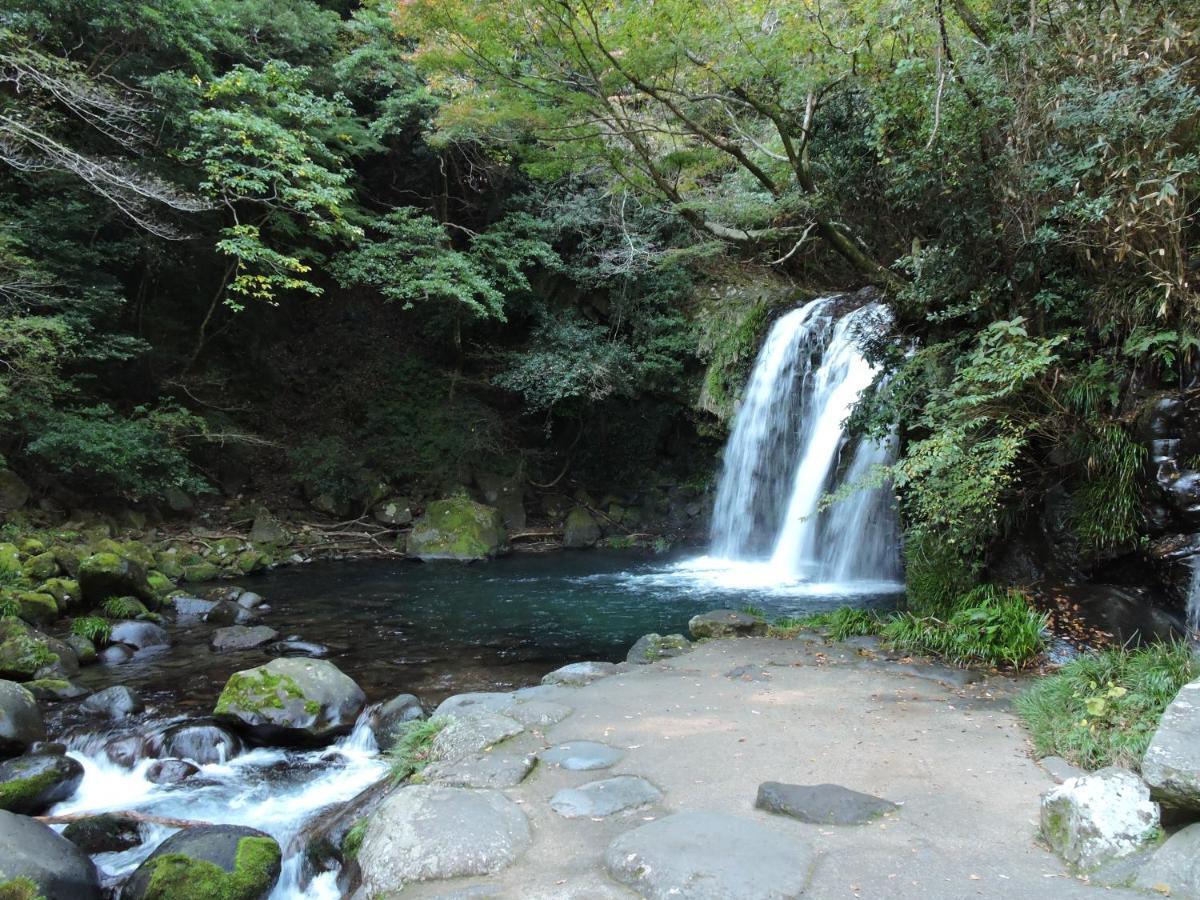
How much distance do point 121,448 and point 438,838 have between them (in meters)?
11.5

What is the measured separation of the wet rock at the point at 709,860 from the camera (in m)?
2.80

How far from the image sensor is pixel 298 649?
29.0ft

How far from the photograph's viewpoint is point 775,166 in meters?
9.41

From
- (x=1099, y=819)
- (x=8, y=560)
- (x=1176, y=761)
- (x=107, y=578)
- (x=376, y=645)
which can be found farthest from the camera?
(x=107, y=578)

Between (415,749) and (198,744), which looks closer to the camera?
(415,749)

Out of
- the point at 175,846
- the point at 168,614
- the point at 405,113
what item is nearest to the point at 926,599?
the point at 175,846

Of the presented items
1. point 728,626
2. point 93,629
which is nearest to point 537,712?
point 728,626

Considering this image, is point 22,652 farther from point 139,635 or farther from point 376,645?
point 376,645

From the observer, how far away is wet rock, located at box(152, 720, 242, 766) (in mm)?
6004

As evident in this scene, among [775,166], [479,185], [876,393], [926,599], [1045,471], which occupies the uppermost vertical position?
[479,185]

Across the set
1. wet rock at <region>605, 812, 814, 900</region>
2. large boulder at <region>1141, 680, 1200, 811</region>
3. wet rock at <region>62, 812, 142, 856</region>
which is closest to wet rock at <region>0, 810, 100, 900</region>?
wet rock at <region>62, 812, 142, 856</region>

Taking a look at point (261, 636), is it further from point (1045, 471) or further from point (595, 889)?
point (1045, 471)

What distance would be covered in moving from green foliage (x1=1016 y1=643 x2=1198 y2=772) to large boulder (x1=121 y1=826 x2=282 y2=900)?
173 inches

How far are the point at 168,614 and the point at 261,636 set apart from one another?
2.23 metres
